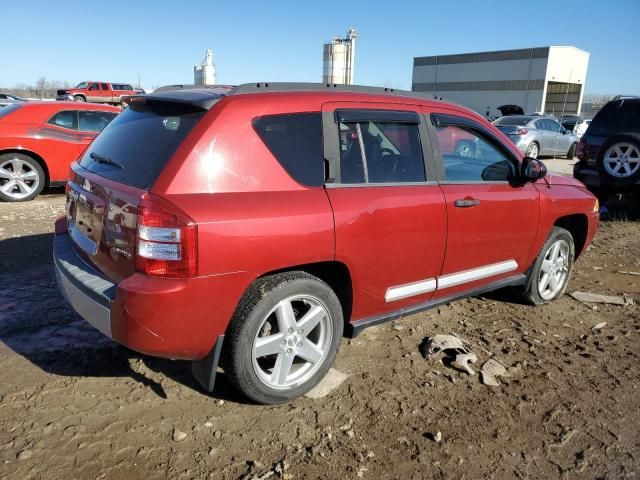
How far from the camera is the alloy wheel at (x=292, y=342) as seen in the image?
2.77 m

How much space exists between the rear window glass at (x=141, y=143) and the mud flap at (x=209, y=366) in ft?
2.91

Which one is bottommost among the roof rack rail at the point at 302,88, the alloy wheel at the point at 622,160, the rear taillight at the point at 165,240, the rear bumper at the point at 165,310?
the rear bumper at the point at 165,310

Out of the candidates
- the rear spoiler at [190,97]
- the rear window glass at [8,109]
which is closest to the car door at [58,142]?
the rear window glass at [8,109]

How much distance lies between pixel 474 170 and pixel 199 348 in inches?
95.3

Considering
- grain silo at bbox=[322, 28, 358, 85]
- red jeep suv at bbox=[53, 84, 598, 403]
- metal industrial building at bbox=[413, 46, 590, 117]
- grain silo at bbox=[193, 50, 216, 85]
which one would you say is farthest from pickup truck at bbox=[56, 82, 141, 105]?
red jeep suv at bbox=[53, 84, 598, 403]

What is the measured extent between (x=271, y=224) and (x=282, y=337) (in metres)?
0.68

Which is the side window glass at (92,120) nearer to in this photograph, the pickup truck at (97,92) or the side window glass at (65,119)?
the side window glass at (65,119)

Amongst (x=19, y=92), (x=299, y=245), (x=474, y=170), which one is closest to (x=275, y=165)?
(x=299, y=245)

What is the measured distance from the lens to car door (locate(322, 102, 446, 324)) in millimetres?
2932

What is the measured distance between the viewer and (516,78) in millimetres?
56469

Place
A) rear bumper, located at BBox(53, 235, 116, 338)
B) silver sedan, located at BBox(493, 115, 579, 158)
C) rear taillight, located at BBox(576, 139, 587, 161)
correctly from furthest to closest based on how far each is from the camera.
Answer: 1. silver sedan, located at BBox(493, 115, 579, 158)
2. rear taillight, located at BBox(576, 139, 587, 161)
3. rear bumper, located at BBox(53, 235, 116, 338)

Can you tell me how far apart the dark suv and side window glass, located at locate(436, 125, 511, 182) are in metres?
4.70

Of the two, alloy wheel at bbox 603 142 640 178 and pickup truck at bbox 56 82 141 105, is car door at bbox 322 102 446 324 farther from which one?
pickup truck at bbox 56 82 141 105

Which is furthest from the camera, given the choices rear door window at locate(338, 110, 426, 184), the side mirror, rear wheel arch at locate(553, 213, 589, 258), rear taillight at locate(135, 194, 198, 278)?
rear wheel arch at locate(553, 213, 589, 258)
